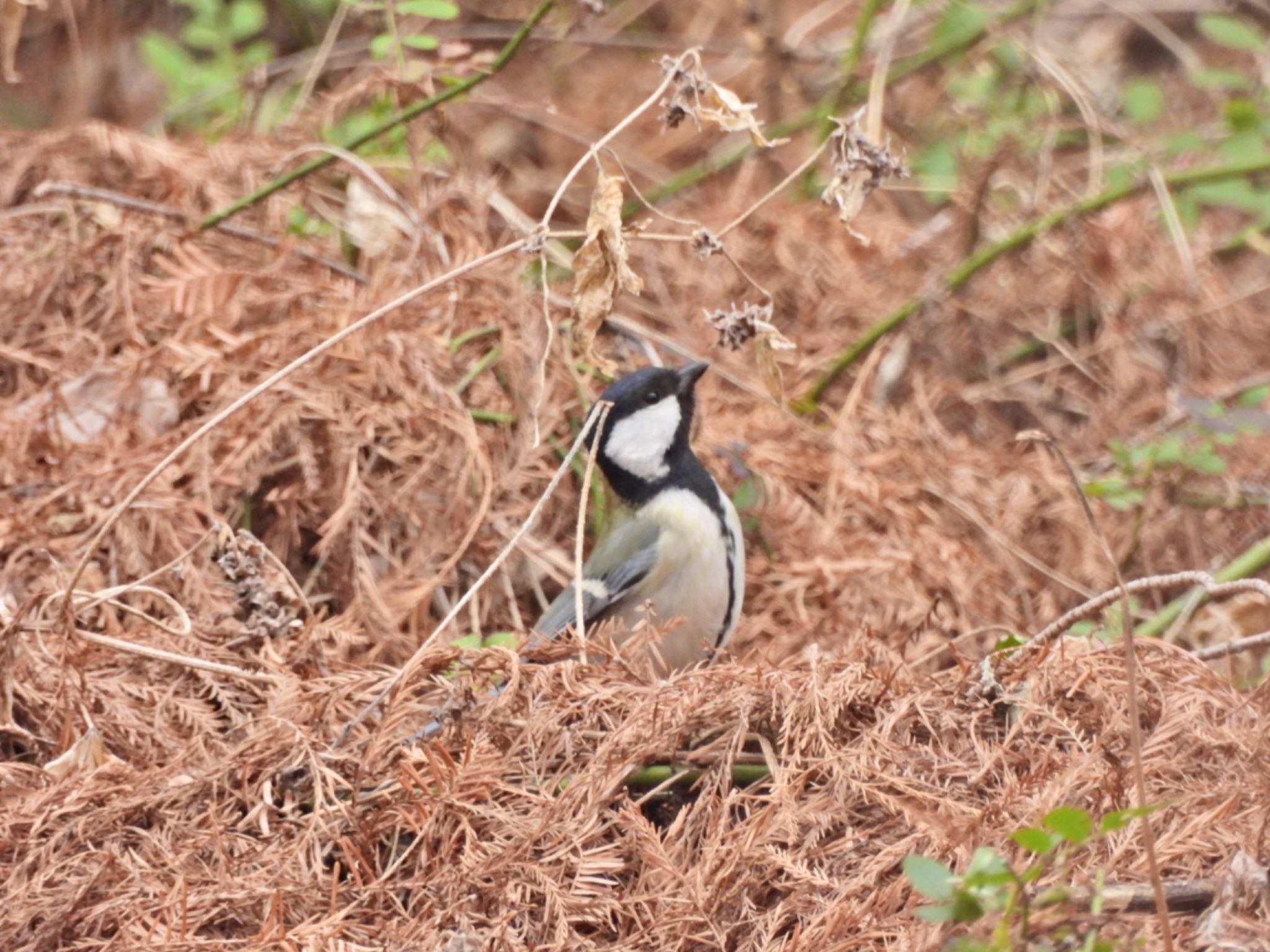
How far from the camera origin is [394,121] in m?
3.38

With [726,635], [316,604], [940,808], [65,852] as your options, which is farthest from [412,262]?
[940,808]

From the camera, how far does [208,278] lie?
3.54 metres

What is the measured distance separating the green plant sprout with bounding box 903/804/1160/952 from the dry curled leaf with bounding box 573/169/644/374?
1430mm

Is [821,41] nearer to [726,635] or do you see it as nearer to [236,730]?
[726,635]

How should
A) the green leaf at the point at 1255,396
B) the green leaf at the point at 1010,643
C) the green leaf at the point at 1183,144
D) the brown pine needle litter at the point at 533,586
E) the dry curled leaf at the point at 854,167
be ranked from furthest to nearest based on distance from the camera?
the green leaf at the point at 1183,144 → the green leaf at the point at 1255,396 → the dry curled leaf at the point at 854,167 → the green leaf at the point at 1010,643 → the brown pine needle litter at the point at 533,586

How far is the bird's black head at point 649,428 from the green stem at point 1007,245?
0.69 m

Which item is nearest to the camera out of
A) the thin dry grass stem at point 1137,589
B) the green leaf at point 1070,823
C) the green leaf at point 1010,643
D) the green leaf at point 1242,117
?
the green leaf at point 1070,823

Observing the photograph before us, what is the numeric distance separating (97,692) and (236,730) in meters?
0.31

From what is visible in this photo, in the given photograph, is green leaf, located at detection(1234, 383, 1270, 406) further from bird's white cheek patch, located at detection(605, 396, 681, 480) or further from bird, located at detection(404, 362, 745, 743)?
bird's white cheek patch, located at detection(605, 396, 681, 480)

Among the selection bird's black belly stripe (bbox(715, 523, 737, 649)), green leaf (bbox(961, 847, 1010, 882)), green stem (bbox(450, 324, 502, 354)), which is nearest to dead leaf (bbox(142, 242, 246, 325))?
green stem (bbox(450, 324, 502, 354))

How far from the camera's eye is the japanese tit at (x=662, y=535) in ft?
10.4

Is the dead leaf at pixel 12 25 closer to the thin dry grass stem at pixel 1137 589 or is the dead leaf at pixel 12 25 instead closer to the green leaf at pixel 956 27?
the thin dry grass stem at pixel 1137 589

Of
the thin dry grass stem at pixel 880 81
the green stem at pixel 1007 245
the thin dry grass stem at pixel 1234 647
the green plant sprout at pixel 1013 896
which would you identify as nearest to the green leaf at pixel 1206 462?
the green stem at pixel 1007 245

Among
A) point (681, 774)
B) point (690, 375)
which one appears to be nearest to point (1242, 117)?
point (690, 375)
